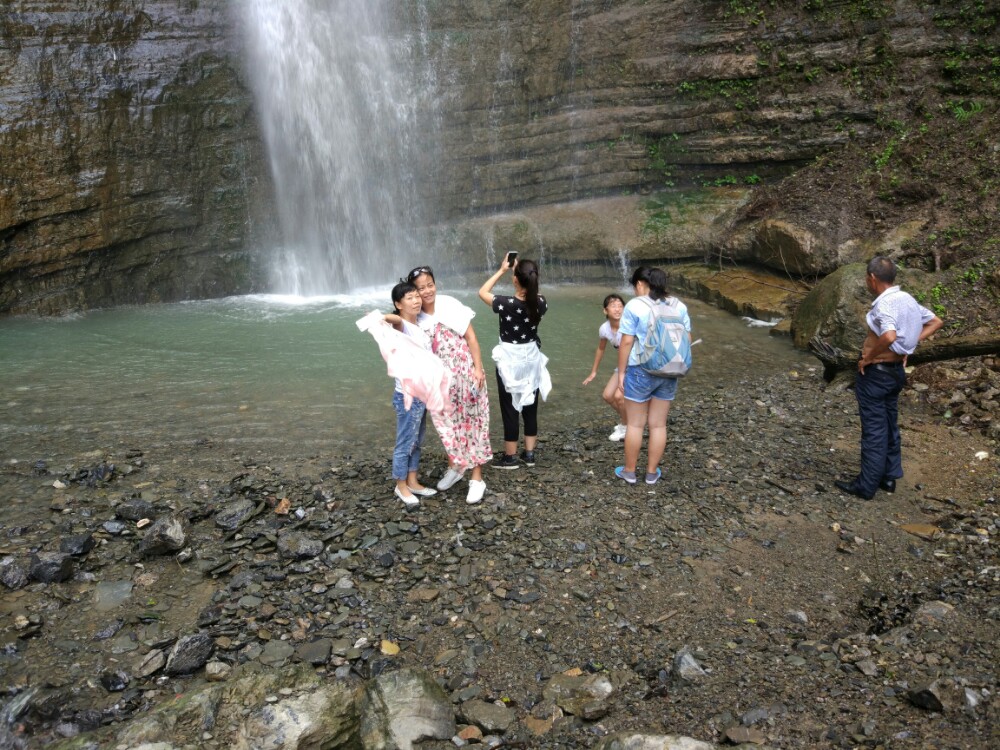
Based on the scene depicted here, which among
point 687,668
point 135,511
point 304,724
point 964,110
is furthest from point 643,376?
point 964,110

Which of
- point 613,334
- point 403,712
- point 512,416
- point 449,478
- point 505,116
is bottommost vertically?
point 403,712

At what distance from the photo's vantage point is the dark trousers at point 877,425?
604 centimetres

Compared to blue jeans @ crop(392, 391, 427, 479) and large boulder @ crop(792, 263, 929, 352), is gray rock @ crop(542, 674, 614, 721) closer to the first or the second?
blue jeans @ crop(392, 391, 427, 479)

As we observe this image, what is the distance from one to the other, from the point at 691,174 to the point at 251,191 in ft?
28.4

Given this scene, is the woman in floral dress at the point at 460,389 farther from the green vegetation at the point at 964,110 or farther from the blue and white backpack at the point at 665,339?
the green vegetation at the point at 964,110

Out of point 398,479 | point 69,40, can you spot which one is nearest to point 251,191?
point 69,40

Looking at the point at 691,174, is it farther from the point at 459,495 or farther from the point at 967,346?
the point at 459,495

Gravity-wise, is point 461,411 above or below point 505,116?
below

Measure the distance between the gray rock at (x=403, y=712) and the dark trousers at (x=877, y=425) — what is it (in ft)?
13.0

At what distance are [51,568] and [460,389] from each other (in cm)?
304

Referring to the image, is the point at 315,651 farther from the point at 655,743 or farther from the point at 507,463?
the point at 507,463

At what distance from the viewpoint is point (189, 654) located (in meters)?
4.33

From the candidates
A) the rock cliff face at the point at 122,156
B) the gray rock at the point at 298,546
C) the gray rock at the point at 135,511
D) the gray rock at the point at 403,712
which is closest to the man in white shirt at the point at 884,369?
the gray rock at the point at 403,712

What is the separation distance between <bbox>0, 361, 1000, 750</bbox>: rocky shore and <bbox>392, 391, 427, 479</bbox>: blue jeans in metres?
0.33
